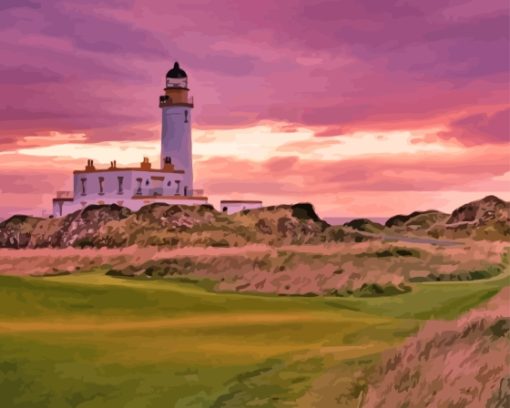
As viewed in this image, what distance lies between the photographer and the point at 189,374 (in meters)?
10.7

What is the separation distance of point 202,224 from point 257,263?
2301 cm

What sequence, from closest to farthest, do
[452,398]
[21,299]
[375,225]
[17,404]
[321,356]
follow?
[452,398] → [17,404] → [321,356] → [21,299] → [375,225]

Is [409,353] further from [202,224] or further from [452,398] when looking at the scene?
[202,224]

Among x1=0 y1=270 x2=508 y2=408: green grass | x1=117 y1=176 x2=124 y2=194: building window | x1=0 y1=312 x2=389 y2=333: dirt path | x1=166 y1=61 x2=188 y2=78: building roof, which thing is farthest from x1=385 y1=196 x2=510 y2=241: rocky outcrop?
x1=0 y1=312 x2=389 y2=333: dirt path

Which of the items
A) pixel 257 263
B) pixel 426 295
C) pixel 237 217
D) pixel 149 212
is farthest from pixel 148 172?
pixel 426 295

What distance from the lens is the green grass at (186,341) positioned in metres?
9.90

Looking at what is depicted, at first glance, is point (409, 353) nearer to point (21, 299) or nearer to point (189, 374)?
point (189, 374)

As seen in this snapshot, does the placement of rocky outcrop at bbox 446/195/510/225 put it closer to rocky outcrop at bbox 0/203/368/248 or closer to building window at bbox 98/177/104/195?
rocky outcrop at bbox 0/203/368/248

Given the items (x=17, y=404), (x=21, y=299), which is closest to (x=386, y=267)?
(x=21, y=299)

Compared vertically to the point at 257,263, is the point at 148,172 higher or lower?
higher

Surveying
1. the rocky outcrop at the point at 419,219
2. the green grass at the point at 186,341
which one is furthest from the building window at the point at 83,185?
the green grass at the point at 186,341

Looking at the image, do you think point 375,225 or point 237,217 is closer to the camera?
point 237,217

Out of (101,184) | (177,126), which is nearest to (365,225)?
(177,126)

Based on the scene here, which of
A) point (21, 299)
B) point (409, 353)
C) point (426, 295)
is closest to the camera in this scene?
point (409, 353)
